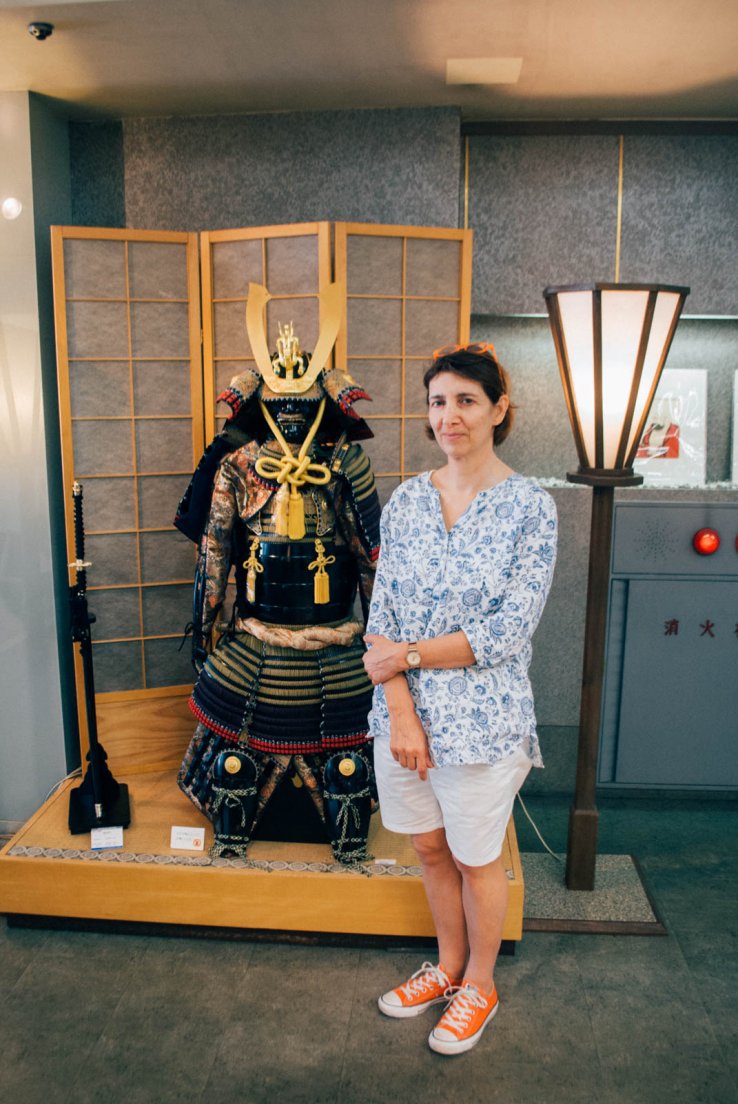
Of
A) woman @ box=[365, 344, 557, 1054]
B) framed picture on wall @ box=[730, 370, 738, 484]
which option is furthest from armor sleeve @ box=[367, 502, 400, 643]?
framed picture on wall @ box=[730, 370, 738, 484]

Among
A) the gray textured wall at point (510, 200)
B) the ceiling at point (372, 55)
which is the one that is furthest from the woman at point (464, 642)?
the gray textured wall at point (510, 200)

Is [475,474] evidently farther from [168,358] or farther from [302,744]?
[168,358]

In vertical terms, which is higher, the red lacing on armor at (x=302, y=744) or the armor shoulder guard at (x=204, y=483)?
the armor shoulder guard at (x=204, y=483)

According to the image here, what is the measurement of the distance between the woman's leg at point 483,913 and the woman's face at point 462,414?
0.94 meters

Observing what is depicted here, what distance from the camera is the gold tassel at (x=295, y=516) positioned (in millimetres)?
2451

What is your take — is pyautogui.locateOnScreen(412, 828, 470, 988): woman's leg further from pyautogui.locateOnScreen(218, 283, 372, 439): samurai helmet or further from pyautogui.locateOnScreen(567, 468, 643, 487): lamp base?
pyautogui.locateOnScreen(218, 283, 372, 439): samurai helmet

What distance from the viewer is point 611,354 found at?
2.34 meters

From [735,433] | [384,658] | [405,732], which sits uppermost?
[735,433]

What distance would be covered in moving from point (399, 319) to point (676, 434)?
4.10 ft

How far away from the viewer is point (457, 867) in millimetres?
2088

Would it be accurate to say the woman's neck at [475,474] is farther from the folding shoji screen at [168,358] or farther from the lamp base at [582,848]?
the lamp base at [582,848]

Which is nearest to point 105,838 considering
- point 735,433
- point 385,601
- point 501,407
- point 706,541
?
point 385,601

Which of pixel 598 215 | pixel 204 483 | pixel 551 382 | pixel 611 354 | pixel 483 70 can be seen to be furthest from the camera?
pixel 551 382

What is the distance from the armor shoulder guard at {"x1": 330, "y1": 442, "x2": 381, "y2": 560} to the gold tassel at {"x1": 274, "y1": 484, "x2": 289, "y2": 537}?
15 cm
